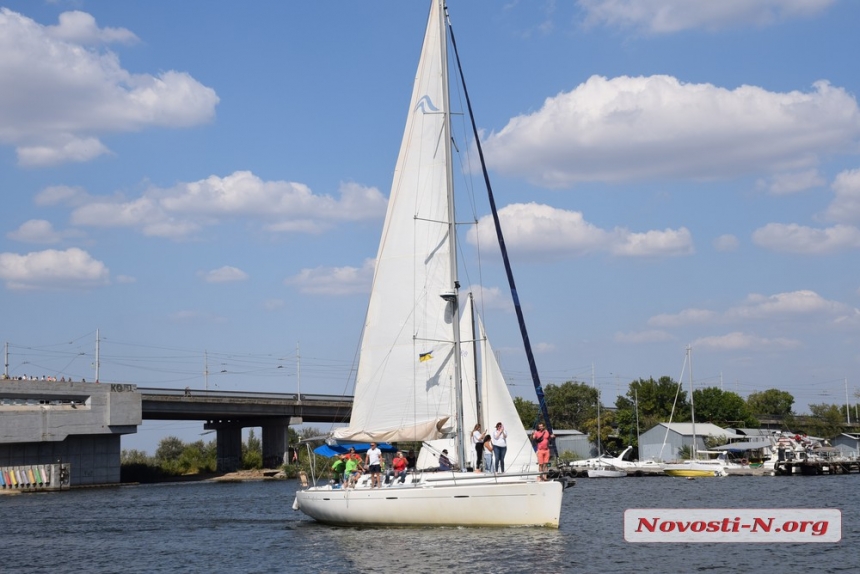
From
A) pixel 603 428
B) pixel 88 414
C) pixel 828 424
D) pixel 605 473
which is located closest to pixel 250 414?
pixel 88 414

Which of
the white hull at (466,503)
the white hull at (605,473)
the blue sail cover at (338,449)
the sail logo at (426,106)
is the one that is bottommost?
the white hull at (605,473)

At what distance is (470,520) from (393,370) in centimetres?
686

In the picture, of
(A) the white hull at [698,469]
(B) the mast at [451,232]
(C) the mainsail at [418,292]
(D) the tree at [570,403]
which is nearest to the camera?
(B) the mast at [451,232]

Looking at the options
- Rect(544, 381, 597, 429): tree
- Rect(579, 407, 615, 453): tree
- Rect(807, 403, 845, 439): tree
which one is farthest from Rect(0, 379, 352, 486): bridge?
Rect(807, 403, 845, 439): tree

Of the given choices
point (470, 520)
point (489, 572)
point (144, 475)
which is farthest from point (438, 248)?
point (144, 475)

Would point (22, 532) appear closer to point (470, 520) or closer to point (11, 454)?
point (470, 520)

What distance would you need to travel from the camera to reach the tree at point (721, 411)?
489 ft

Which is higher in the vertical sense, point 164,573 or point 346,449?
point 346,449

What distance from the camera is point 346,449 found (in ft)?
137

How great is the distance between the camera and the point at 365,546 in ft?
110

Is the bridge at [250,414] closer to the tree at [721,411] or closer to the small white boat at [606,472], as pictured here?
the small white boat at [606,472]

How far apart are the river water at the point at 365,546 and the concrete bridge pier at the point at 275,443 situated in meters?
55.6

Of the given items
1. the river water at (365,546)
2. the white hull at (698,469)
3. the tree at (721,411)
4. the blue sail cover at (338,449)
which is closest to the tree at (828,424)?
the tree at (721,411)

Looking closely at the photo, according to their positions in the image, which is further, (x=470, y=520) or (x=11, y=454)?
(x=11, y=454)
